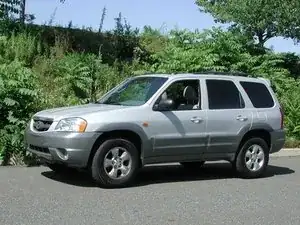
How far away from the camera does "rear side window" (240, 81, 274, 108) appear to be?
1109cm

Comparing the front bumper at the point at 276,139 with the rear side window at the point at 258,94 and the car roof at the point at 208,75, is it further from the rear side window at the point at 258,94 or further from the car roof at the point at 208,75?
the car roof at the point at 208,75

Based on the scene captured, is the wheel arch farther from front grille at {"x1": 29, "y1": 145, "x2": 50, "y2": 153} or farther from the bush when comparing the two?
the bush

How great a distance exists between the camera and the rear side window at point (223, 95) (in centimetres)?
1055

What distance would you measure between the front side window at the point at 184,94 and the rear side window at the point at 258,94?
1.12 meters

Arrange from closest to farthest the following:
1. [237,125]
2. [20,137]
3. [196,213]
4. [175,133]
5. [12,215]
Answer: [12,215], [196,213], [175,133], [237,125], [20,137]

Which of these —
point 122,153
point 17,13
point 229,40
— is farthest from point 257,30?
point 122,153

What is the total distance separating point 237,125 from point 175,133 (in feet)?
4.28

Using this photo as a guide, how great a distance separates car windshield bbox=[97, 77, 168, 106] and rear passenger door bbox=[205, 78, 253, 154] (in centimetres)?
95

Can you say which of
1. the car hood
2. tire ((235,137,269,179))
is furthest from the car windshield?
tire ((235,137,269,179))

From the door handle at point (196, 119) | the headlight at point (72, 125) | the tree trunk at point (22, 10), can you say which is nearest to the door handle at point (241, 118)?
the door handle at point (196, 119)

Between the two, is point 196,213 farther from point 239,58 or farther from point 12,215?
point 239,58

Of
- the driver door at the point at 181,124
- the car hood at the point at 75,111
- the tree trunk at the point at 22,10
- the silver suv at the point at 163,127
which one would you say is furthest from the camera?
the tree trunk at the point at 22,10

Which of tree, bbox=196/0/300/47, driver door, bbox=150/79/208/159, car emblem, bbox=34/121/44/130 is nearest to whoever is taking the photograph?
car emblem, bbox=34/121/44/130

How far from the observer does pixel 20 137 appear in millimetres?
11547
